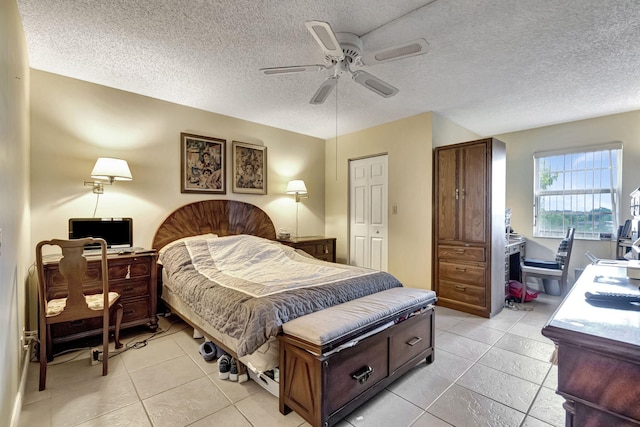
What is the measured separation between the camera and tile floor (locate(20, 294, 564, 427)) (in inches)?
67.7

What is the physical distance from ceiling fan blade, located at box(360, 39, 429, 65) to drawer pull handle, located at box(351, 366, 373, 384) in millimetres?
2045

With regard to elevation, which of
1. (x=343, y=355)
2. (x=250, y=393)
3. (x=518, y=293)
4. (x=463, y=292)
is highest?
(x=343, y=355)

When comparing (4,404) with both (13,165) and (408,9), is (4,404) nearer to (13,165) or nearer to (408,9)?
(13,165)

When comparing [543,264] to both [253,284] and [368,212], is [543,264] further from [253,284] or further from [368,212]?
[253,284]

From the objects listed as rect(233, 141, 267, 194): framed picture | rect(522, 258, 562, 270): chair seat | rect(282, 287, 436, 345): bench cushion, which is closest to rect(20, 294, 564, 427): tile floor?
rect(282, 287, 436, 345): bench cushion

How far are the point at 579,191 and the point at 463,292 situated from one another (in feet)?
8.99

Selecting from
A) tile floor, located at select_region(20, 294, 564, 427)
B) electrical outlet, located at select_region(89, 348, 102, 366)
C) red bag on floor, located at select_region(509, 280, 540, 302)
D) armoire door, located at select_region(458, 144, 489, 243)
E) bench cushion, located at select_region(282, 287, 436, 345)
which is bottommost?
tile floor, located at select_region(20, 294, 564, 427)

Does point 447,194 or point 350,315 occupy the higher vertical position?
point 447,194

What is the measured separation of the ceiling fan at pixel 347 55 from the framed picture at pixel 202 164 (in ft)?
6.33

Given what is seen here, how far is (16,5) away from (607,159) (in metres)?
6.65

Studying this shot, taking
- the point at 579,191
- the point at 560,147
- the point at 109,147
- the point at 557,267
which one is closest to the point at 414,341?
the point at 557,267

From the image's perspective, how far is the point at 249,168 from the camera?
424cm

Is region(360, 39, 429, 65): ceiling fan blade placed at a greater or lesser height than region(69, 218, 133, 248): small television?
greater

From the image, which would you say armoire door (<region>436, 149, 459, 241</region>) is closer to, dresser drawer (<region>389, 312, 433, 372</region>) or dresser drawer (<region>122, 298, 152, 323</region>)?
dresser drawer (<region>389, 312, 433, 372</region>)
